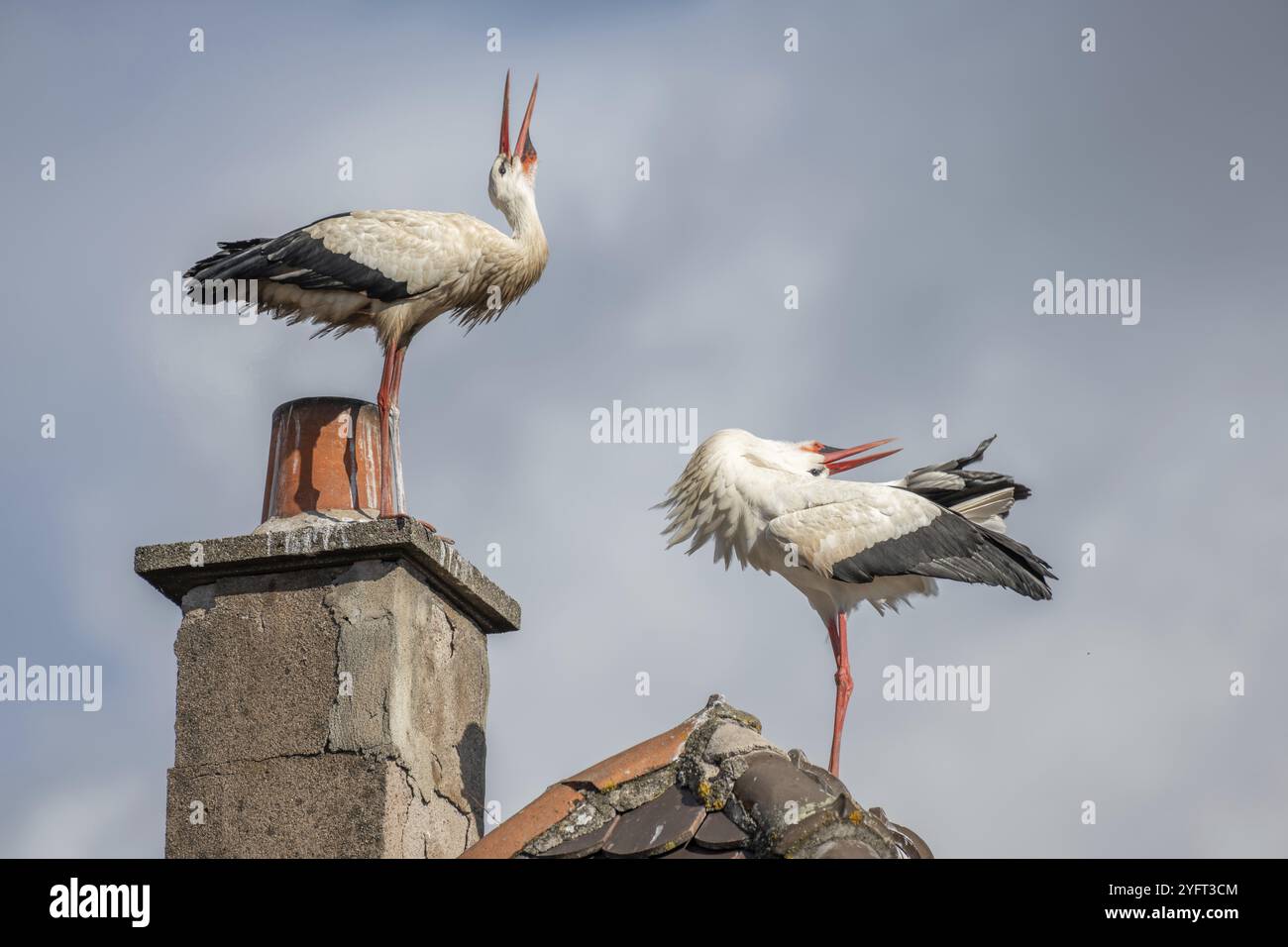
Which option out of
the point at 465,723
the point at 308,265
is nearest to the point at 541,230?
the point at 308,265

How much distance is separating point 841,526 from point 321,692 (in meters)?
2.97

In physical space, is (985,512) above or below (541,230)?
below

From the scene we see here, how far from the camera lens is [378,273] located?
26.3ft

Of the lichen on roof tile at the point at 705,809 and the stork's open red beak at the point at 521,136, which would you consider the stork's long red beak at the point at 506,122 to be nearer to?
the stork's open red beak at the point at 521,136

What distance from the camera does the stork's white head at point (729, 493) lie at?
332 inches

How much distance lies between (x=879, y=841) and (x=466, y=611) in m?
1.94

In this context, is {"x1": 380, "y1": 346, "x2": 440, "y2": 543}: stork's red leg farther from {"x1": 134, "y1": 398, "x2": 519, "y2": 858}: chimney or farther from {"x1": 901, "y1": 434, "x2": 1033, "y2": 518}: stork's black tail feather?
{"x1": 901, "y1": 434, "x2": 1033, "y2": 518}: stork's black tail feather

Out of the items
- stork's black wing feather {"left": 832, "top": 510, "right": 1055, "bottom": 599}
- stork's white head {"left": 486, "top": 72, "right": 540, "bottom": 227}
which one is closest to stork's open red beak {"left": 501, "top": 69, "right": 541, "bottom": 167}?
stork's white head {"left": 486, "top": 72, "right": 540, "bottom": 227}

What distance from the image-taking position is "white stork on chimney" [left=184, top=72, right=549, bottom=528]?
7945mm

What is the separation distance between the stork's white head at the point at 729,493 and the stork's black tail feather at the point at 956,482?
575 millimetres

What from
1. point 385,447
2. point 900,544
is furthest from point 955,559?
point 385,447

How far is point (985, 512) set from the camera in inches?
354

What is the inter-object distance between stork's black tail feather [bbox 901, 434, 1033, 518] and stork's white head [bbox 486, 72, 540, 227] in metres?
2.22
